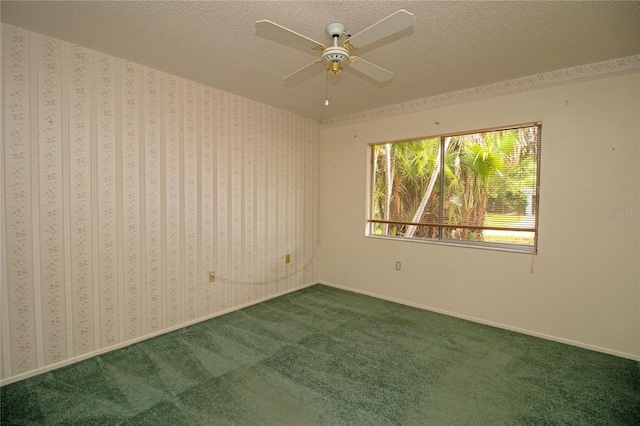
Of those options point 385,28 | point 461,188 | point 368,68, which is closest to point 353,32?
point 368,68

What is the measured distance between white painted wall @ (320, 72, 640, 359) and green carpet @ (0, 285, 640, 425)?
25cm

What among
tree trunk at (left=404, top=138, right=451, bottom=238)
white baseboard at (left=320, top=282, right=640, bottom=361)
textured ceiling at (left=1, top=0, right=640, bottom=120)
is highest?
textured ceiling at (left=1, top=0, right=640, bottom=120)

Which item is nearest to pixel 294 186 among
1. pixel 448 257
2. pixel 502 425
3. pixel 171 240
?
pixel 171 240

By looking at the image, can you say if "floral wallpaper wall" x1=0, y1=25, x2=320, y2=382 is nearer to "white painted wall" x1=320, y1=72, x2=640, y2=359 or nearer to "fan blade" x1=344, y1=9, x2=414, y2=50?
"fan blade" x1=344, y1=9, x2=414, y2=50

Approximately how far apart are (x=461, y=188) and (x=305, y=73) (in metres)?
2.26

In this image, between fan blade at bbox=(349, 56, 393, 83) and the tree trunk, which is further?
the tree trunk

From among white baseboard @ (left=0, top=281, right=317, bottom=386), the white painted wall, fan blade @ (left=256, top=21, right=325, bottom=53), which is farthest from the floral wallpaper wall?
the white painted wall

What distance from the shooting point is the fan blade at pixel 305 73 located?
217 centimetres

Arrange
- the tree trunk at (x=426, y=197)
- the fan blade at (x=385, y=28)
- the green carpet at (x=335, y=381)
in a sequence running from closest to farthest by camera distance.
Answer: the fan blade at (x=385, y=28), the green carpet at (x=335, y=381), the tree trunk at (x=426, y=197)

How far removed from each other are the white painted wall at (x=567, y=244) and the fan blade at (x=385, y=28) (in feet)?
6.64

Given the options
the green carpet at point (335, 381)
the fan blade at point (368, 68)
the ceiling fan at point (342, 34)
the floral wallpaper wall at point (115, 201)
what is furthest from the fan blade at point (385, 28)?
the green carpet at point (335, 381)

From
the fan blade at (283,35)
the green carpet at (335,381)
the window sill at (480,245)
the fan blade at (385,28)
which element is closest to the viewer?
the fan blade at (385,28)

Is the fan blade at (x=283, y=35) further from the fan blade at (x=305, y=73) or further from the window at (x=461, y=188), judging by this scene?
the window at (x=461, y=188)

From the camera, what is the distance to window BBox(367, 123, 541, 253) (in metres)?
3.08
